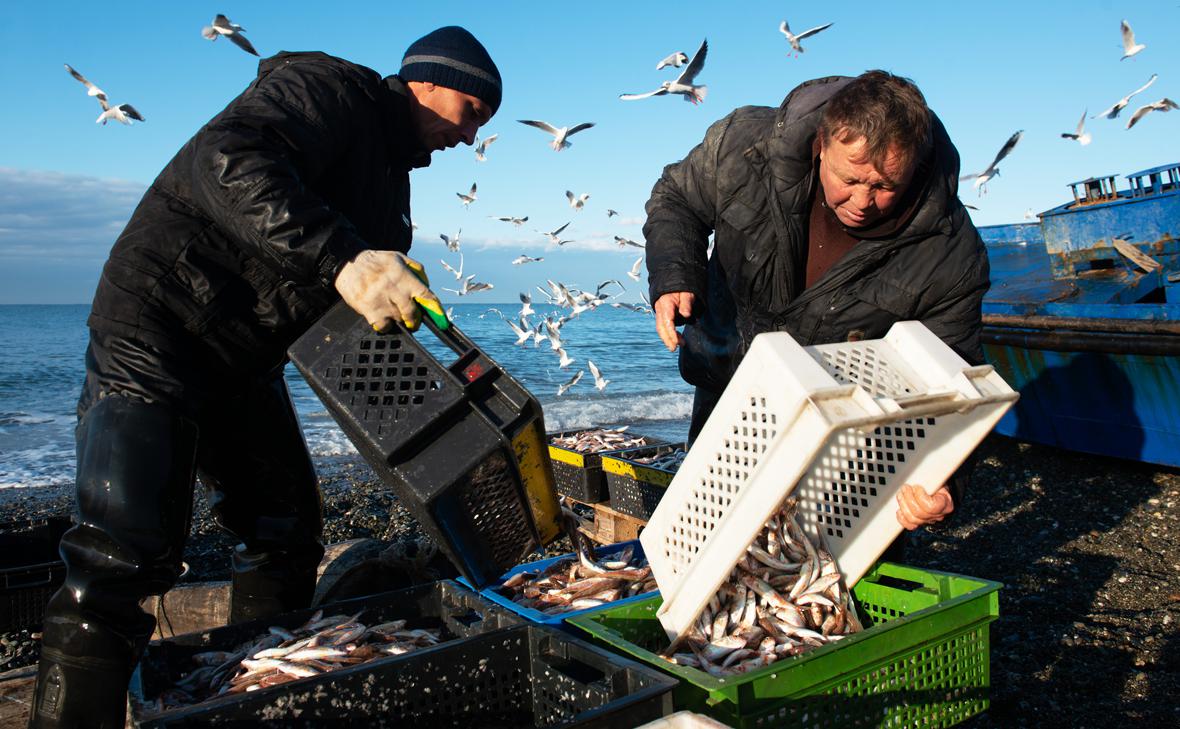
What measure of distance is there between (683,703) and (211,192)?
202cm

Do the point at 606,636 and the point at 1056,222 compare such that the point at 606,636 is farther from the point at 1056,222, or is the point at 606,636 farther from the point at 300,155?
the point at 1056,222

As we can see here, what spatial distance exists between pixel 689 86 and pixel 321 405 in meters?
10.4

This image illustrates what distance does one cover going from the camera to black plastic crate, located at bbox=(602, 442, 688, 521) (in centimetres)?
501

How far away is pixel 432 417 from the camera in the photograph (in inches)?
94.8

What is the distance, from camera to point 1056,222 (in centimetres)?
853

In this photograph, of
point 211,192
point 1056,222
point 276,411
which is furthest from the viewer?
point 1056,222

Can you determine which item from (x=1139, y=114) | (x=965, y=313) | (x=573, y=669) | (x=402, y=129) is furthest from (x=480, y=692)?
(x=1139, y=114)

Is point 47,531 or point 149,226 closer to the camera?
point 149,226

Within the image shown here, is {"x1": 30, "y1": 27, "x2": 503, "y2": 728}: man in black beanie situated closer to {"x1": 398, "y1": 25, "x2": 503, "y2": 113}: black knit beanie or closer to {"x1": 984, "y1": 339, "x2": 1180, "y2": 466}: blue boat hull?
{"x1": 398, "y1": 25, "x2": 503, "y2": 113}: black knit beanie

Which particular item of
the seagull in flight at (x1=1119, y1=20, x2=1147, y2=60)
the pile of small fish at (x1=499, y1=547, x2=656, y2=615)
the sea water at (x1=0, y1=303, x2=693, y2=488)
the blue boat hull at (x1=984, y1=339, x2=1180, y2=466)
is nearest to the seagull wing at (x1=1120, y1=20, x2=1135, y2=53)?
the seagull in flight at (x1=1119, y1=20, x2=1147, y2=60)

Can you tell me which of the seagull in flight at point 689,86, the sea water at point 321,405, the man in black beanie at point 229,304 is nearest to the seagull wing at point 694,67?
the seagull in flight at point 689,86

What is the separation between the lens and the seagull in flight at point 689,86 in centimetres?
862

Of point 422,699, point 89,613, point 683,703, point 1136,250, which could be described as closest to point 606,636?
point 683,703

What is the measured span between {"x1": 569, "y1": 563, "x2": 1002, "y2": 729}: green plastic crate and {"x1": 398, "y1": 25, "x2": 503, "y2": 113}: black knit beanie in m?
1.95
